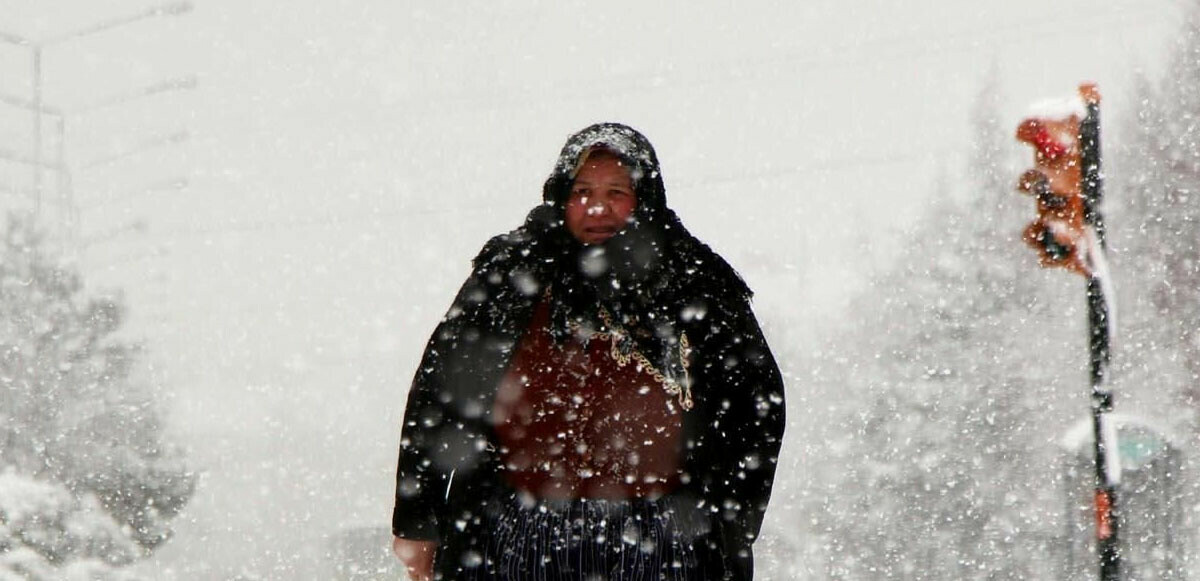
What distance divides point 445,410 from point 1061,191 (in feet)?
12.3

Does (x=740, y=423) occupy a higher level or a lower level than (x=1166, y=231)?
lower

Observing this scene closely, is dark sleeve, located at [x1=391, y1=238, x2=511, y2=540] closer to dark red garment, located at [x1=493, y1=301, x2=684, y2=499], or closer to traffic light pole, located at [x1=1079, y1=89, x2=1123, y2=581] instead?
dark red garment, located at [x1=493, y1=301, x2=684, y2=499]

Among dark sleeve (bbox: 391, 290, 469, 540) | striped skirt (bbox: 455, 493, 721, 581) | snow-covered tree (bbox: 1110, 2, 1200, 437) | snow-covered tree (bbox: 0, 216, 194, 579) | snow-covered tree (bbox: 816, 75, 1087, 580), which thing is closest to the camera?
striped skirt (bbox: 455, 493, 721, 581)

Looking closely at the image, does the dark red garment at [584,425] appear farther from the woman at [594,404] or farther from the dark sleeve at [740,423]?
the dark sleeve at [740,423]

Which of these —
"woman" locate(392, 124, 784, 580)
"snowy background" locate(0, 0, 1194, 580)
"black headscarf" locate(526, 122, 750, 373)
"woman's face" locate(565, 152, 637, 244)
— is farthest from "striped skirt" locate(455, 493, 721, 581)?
"snowy background" locate(0, 0, 1194, 580)

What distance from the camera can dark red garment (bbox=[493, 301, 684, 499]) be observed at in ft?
12.5

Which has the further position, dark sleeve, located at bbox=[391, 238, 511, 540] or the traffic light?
the traffic light

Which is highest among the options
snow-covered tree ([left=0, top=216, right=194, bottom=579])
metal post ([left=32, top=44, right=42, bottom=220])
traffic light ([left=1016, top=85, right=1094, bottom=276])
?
metal post ([left=32, top=44, right=42, bottom=220])

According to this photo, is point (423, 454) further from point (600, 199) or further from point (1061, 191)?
point (1061, 191)

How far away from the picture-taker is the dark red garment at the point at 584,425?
3.82 meters

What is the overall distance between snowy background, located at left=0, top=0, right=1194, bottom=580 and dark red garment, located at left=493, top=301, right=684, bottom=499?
58.8ft

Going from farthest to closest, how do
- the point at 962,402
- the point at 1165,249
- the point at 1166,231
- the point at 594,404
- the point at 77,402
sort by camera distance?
the point at 1166,231 < the point at 1165,249 < the point at 962,402 < the point at 77,402 < the point at 594,404

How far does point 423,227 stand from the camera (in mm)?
124625

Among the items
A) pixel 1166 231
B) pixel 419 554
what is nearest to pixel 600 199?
pixel 419 554
